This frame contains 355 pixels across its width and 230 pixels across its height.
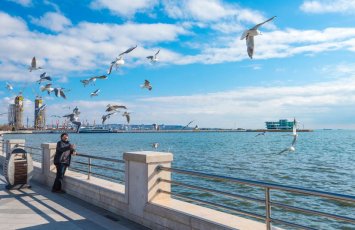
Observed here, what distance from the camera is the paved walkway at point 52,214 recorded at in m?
7.53

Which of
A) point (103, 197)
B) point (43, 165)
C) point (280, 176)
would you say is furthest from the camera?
point (280, 176)

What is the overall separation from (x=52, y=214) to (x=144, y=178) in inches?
97.8

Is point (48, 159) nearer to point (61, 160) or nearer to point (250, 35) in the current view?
point (61, 160)

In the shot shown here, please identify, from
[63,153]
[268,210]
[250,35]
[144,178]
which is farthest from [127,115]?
[268,210]

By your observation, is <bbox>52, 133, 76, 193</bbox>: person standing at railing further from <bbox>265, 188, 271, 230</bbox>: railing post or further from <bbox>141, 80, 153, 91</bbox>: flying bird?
<bbox>265, 188, 271, 230</bbox>: railing post

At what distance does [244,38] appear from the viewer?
25.1 feet

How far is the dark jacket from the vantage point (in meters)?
11.3

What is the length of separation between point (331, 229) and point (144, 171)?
8913 mm

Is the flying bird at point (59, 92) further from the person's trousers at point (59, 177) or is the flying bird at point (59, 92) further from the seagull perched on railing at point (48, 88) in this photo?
the person's trousers at point (59, 177)

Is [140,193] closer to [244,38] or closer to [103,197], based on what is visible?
[103,197]

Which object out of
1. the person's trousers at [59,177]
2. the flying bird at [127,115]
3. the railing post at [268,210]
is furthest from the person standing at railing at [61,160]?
the railing post at [268,210]

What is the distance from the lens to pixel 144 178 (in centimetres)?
759

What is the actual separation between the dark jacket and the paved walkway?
99 centimetres

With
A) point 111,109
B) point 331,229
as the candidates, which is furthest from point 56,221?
point 331,229
